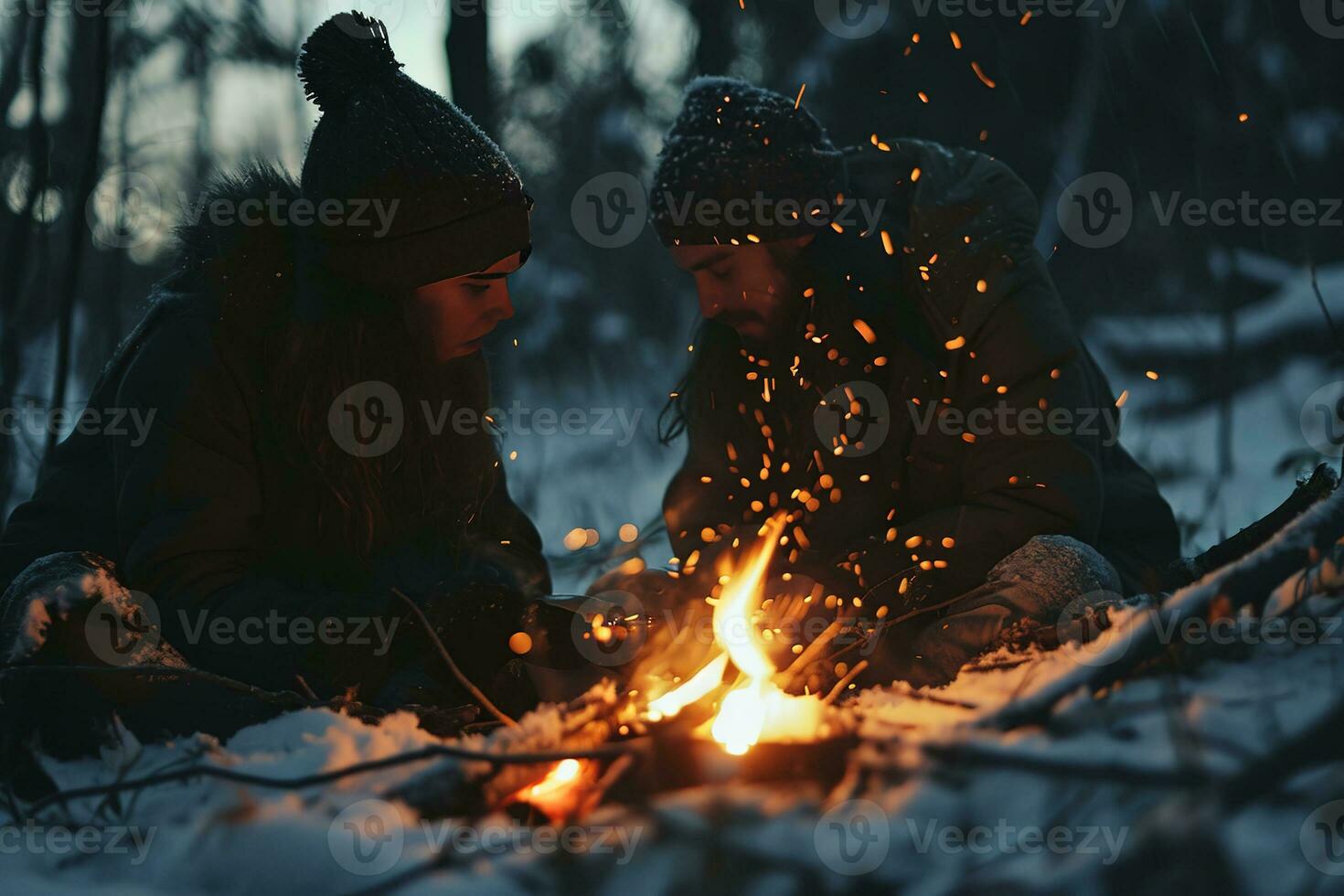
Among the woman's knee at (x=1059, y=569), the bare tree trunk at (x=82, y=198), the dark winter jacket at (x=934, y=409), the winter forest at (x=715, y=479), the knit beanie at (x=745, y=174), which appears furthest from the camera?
the bare tree trunk at (x=82, y=198)

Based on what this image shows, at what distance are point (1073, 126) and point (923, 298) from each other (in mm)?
2775

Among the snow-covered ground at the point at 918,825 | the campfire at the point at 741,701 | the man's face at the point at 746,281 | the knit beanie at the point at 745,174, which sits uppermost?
the knit beanie at the point at 745,174

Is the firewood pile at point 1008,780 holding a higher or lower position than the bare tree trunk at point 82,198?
lower

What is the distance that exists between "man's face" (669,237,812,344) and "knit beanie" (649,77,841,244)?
3cm

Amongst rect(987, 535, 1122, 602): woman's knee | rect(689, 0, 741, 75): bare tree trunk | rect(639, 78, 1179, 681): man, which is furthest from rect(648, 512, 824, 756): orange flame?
rect(689, 0, 741, 75): bare tree trunk

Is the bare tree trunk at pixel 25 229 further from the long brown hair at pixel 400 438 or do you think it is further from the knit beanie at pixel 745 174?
the knit beanie at pixel 745 174

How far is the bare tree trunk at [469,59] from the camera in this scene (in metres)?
3.57

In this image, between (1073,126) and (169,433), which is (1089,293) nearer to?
(1073,126)

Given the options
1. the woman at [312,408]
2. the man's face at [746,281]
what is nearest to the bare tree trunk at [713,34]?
the man's face at [746,281]

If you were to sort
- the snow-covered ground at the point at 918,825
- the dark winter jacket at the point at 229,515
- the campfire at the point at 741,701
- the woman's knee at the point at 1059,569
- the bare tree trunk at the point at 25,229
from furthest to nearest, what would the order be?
the bare tree trunk at the point at 25,229 < the woman's knee at the point at 1059,569 < the dark winter jacket at the point at 229,515 < the campfire at the point at 741,701 < the snow-covered ground at the point at 918,825

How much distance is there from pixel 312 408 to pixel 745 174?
1.17 m

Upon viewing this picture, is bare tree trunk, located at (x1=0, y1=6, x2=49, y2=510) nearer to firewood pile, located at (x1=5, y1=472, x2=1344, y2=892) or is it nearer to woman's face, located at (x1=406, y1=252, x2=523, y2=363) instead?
woman's face, located at (x1=406, y1=252, x2=523, y2=363)

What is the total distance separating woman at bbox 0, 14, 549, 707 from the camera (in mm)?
1943

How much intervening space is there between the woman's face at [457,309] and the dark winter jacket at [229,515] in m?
0.18
